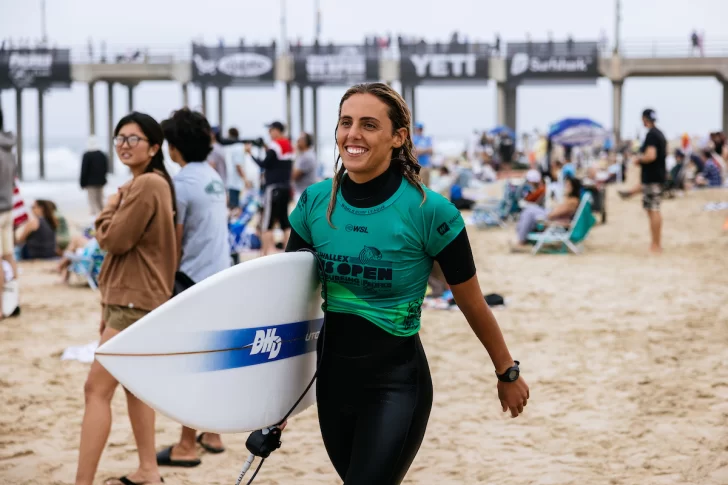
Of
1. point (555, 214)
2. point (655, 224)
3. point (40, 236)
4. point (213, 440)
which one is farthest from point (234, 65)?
point (213, 440)

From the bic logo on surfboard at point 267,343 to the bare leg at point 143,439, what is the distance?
4.29 feet

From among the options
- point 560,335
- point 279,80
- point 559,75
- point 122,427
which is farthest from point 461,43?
point 122,427

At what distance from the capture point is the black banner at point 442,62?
35.0 meters

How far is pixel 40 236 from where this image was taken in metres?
11.1

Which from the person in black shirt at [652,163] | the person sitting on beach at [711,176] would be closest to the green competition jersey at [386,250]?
the person in black shirt at [652,163]

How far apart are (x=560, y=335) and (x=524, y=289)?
224 centimetres

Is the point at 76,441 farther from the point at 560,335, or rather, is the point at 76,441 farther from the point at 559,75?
the point at 559,75

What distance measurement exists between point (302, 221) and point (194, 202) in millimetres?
1499

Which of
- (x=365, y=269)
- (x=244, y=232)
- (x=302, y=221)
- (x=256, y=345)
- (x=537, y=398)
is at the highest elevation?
(x=302, y=221)

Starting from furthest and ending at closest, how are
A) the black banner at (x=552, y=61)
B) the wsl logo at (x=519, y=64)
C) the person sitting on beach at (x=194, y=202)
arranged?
the wsl logo at (x=519, y=64) → the black banner at (x=552, y=61) → the person sitting on beach at (x=194, y=202)

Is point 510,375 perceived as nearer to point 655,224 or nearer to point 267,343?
point 267,343

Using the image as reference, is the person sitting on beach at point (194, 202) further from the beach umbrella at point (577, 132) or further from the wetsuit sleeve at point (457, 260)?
the beach umbrella at point (577, 132)

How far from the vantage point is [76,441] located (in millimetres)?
4301

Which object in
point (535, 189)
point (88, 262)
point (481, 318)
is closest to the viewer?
point (481, 318)
